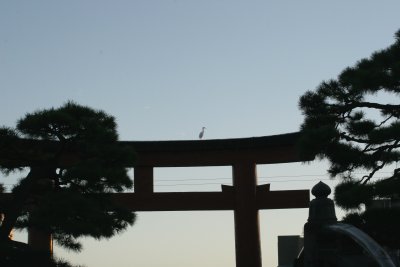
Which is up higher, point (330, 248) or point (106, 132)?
point (106, 132)

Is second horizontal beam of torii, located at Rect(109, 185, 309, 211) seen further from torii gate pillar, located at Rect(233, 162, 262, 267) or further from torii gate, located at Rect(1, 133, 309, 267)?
torii gate pillar, located at Rect(233, 162, 262, 267)

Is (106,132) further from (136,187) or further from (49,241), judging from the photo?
(49,241)

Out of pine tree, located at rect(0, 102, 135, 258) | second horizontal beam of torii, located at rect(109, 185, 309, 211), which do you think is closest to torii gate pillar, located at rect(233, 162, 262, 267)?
second horizontal beam of torii, located at rect(109, 185, 309, 211)

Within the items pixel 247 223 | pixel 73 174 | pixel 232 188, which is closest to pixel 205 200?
pixel 232 188

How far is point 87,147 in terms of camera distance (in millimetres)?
15602

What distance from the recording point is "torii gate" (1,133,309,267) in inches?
723

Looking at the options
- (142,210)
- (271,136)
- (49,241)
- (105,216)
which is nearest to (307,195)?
(271,136)

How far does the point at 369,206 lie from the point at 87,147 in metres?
6.38

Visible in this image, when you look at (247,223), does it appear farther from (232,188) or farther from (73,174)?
(73,174)

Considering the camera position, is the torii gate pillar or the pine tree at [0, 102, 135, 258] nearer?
the pine tree at [0, 102, 135, 258]

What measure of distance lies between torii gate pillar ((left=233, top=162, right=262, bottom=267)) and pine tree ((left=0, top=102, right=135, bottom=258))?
358 cm

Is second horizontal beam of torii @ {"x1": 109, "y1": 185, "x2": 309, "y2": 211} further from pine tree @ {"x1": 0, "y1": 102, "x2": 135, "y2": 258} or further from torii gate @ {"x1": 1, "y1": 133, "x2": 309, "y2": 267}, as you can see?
pine tree @ {"x1": 0, "y1": 102, "x2": 135, "y2": 258}

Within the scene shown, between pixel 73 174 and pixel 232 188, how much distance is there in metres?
5.22

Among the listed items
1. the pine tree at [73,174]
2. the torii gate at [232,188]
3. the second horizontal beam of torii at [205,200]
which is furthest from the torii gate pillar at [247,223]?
the pine tree at [73,174]
